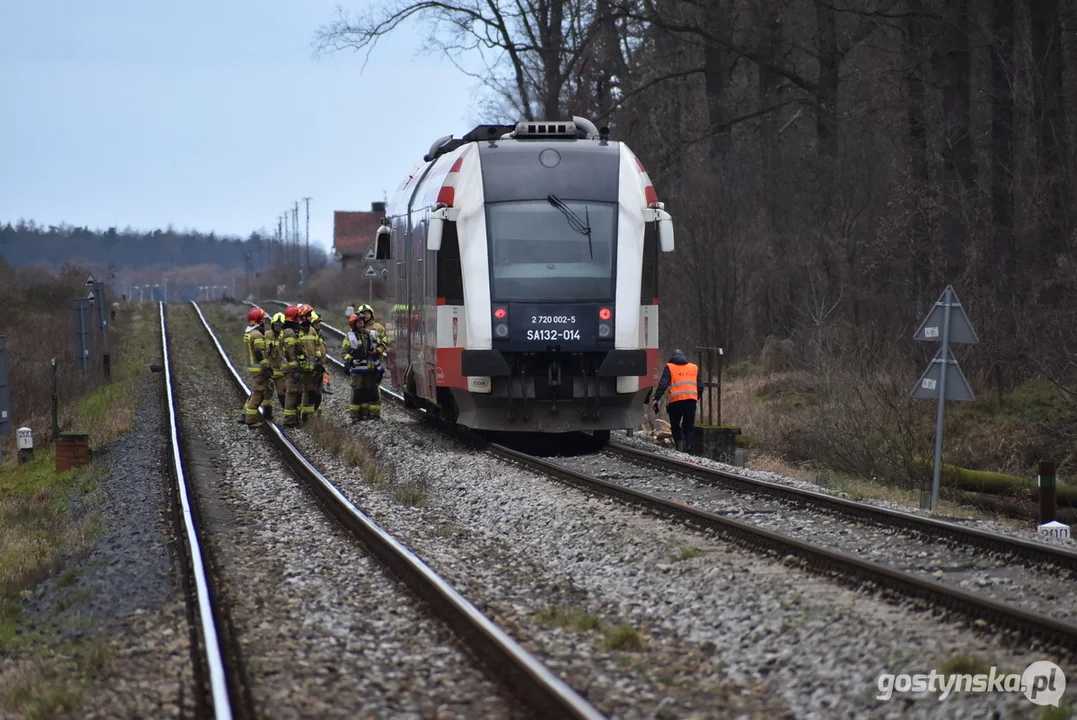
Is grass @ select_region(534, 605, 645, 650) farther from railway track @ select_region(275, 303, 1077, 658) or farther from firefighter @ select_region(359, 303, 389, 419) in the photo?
firefighter @ select_region(359, 303, 389, 419)

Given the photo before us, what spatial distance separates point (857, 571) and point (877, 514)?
234 centimetres

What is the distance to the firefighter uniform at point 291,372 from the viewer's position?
18703 millimetres

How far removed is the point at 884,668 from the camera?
20.8 ft

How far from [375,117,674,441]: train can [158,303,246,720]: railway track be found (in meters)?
4.38

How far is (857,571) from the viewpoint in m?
8.23

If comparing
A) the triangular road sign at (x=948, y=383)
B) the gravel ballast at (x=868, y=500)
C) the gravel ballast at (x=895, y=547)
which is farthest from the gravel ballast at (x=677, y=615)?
the triangular road sign at (x=948, y=383)

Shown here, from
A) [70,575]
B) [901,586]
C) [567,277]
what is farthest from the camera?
[567,277]

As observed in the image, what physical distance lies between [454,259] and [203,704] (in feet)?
31.8

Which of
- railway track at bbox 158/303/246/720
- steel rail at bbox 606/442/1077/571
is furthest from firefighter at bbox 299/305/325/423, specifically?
railway track at bbox 158/303/246/720

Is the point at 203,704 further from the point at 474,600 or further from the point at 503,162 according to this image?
the point at 503,162

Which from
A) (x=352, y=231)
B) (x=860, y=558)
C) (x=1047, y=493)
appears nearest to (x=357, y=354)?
(x=1047, y=493)

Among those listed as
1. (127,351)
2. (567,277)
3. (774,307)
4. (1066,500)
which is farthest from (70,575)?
(127,351)

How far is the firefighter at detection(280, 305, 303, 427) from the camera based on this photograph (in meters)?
18.7

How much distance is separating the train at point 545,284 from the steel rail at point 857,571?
82.4 inches
